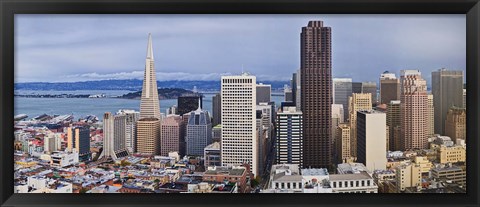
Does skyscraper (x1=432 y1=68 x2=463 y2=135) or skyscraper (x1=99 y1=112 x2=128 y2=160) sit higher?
skyscraper (x1=432 y1=68 x2=463 y2=135)

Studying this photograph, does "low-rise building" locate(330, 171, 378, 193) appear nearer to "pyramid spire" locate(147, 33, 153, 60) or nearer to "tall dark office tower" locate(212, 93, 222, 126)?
"tall dark office tower" locate(212, 93, 222, 126)

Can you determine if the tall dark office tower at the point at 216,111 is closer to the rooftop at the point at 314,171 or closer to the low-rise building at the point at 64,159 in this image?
the rooftop at the point at 314,171

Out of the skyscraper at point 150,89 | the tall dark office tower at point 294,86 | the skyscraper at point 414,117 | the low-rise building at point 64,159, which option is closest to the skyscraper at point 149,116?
the skyscraper at point 150,89

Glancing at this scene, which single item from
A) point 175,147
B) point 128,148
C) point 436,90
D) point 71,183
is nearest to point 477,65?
point 436,90

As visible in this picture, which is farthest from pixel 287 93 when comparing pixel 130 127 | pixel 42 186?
pixel 42 186

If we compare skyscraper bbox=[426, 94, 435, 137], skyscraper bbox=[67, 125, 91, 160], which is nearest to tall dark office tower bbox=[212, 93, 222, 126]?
skyscraper bbox=[67, 125, 91, 160]
